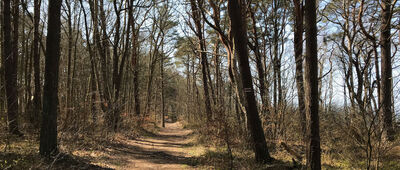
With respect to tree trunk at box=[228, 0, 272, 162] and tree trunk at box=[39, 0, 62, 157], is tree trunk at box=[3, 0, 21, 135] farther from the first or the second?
tree trunk at box=[228, 0, 272, 162]

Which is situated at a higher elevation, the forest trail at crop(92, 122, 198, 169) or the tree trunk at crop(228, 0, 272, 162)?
the tree trunk at crop(228, 0, 272, 162)

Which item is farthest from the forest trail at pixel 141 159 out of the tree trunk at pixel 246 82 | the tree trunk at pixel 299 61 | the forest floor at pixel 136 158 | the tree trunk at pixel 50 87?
the tree trunk at pixel 299 61

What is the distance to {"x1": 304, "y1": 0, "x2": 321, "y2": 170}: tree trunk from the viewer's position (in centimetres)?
459

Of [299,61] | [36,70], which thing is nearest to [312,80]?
[299,61]

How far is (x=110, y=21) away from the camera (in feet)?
41.2

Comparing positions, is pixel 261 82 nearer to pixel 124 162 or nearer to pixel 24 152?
pixel 124 162

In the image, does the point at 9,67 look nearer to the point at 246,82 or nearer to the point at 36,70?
the point at 36,70

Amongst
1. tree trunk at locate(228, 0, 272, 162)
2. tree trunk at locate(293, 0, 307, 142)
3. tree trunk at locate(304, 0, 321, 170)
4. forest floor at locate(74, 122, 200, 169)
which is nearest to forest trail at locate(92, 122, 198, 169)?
forest floor at locate(74, 122, 200, 169)

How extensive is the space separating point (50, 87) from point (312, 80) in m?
5.32

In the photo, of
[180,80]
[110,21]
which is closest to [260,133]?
[110,21]

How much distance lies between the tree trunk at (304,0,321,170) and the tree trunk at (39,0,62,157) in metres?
5.21

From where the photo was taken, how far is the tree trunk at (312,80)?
459 centimetres

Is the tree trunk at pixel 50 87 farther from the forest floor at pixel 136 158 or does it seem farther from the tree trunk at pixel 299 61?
the tree trunk at pixel 299 61

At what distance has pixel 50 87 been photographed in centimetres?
541
